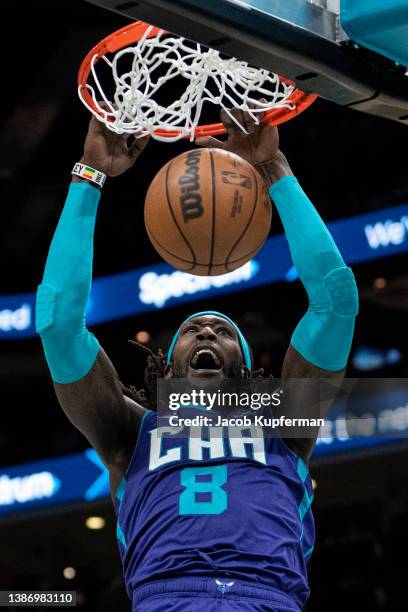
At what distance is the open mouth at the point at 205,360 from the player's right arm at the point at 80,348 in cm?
22

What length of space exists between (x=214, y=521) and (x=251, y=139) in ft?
3.93

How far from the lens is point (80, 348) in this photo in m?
3.15

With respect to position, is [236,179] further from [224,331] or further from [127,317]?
[127,317]

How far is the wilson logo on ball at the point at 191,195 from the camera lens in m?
3.20

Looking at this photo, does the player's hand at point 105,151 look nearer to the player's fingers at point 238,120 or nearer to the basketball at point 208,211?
the basketball at point 208,211

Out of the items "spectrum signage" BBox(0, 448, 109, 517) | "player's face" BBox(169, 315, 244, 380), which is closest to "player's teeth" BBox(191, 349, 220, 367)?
"player's face" BBox(169, 315, 244, 380)

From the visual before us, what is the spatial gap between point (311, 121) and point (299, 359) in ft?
20.0

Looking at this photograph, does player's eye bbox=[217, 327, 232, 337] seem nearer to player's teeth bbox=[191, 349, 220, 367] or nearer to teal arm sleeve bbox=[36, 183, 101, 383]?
player's teeth bbox=[191, 349, 220, 367]

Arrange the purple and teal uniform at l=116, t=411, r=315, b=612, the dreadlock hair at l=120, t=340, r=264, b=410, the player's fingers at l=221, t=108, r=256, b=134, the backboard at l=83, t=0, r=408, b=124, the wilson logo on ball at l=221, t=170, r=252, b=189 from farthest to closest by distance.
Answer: the dreadlock hair at l=120, t=340, r=264, b=410 < the player's fingers at l=221, t=108, r=256, b=134 < the wilson logo on ball at l=221, t=170, r=252, b=189 < the purple and teal uniform at l=116, t=411, r=315, b=612 < the backboard at l=83, t=0, r=408, b=124

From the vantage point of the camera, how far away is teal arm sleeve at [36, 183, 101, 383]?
312cm

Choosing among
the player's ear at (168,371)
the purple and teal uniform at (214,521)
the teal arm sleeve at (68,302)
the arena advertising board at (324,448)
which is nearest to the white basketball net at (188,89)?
the teal arm sleeve at (68,302)

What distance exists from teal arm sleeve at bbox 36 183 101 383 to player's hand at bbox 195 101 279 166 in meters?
0.53

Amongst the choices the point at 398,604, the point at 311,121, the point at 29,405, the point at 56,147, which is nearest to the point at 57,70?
the point at 56,147

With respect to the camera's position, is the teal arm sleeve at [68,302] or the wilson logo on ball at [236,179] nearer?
the teal arm sleeve at [68,302]
